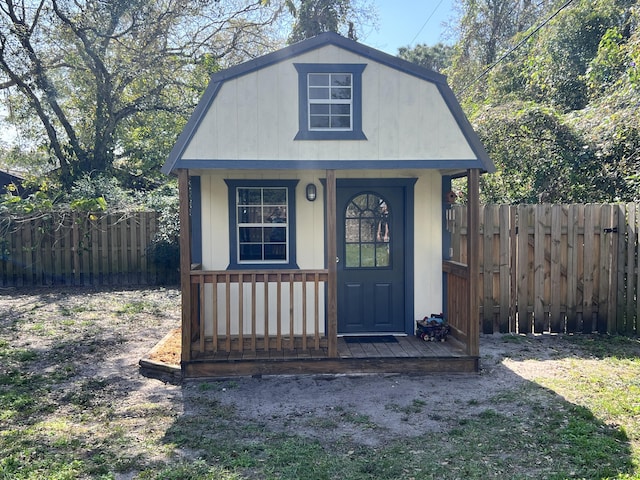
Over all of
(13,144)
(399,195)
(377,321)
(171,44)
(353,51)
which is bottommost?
(377,321)

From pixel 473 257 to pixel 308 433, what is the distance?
2738mm

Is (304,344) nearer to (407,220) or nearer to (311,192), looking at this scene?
(311,192)

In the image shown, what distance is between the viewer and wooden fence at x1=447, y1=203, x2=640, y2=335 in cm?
695

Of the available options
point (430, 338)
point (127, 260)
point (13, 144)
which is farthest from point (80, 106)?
point (430, 338)

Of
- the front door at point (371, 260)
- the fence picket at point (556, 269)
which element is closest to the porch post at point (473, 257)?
the front door at point (371, 260)

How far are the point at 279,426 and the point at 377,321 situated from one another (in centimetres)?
279

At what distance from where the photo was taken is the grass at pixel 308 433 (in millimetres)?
3363

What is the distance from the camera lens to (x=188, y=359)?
17.7 ft

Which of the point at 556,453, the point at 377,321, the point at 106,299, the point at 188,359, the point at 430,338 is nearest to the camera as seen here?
the point at 556,453

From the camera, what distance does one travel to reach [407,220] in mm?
6508

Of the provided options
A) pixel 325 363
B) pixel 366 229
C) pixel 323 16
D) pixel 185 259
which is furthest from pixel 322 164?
pixel 323 16

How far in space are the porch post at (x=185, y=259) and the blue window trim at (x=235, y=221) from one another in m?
1.06

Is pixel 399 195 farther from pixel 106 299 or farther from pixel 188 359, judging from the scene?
pixel 106 299

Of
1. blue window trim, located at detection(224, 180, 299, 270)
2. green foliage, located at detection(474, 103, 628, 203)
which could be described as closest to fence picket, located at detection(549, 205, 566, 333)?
green foliage, located at detection(474, 103, 628, 203)
